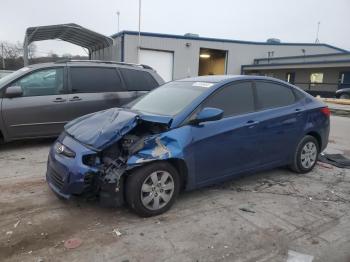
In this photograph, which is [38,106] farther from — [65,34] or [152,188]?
[65,34]

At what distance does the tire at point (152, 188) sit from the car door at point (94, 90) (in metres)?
3.79

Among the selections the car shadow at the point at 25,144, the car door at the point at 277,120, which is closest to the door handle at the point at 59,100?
the car shadow at the point at 25,144

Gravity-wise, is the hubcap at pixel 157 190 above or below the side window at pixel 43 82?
below

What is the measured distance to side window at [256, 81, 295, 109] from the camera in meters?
5.05

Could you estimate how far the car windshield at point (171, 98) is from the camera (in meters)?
4.45

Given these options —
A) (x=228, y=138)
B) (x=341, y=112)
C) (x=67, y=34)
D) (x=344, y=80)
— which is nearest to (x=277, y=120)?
(x=228, y=138)

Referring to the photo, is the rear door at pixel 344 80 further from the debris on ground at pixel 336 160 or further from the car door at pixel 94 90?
the car door at pixel 94 90

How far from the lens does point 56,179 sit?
13.3 ft

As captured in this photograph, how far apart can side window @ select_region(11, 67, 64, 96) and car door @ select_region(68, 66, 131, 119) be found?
0.24m

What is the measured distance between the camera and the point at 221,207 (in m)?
4.29

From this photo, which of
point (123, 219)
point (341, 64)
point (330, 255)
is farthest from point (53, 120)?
point (341, 64)

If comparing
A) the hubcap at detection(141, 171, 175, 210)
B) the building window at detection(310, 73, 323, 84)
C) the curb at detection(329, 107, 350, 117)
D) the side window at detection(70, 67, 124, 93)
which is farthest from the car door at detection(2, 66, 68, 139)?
the building window at detection(310, 73, 323, 84)

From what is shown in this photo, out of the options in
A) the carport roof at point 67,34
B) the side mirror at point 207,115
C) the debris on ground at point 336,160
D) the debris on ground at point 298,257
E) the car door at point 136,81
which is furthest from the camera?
the carport roof at point 67,34

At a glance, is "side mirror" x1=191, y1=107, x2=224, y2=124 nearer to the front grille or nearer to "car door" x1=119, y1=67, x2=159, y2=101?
the front grille
